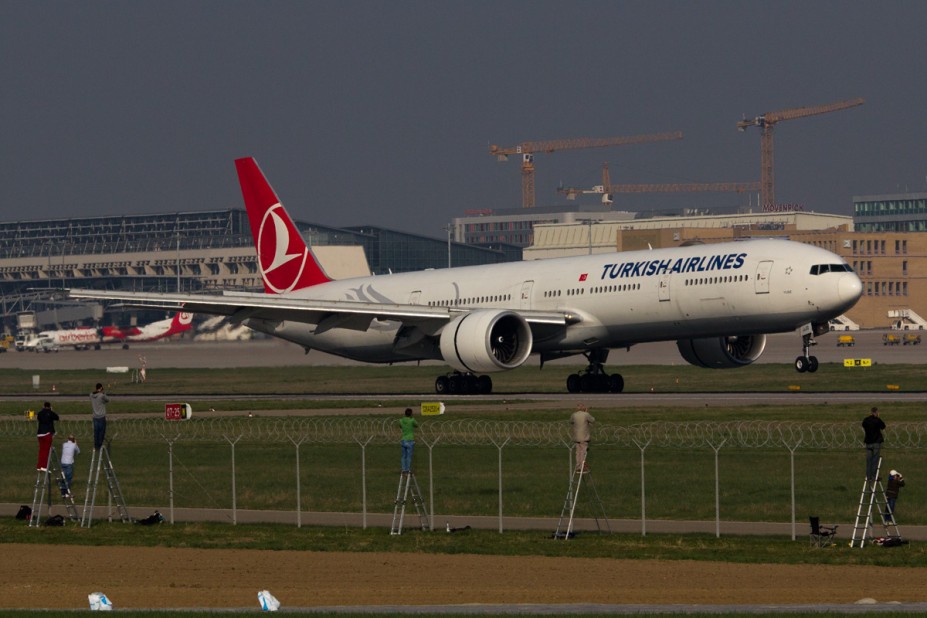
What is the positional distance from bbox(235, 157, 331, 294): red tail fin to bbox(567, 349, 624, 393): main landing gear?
15.1m

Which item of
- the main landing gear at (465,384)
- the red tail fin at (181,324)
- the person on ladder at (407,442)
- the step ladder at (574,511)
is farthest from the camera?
the red tail fin at (181,324)

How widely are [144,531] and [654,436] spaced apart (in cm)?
1487

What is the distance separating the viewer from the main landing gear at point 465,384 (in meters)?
58.1

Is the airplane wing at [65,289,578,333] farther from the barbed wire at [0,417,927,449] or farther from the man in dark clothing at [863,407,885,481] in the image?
the man in dark clothing at [863,407,885,481]

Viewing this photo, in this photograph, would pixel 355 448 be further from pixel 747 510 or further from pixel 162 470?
pixel 747 510

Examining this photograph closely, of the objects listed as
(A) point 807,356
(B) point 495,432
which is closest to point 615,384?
(A) point 807,356

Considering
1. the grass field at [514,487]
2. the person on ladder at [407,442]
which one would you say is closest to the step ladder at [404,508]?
the person on ladder at [407,442]

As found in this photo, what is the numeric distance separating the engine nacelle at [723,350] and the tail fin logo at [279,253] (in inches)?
755

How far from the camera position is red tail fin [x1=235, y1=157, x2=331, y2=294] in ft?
227

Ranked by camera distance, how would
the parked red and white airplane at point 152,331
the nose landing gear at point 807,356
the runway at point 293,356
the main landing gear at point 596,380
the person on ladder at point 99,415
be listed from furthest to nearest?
the parked red and white airplane at point 152,331
the runway at point 293,356
the main landing gear at point 596,380
the nose landing gear at point 807,356
the person on ladder at point 99,415

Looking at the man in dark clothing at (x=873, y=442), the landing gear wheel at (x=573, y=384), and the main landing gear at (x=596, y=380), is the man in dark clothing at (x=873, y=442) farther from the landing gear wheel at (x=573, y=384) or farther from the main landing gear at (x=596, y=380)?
the landing gear wheel at (x=573, y=384)

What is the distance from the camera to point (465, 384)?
58125mm

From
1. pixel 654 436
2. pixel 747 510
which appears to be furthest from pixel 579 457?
pixel 654 436

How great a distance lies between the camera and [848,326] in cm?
15062
